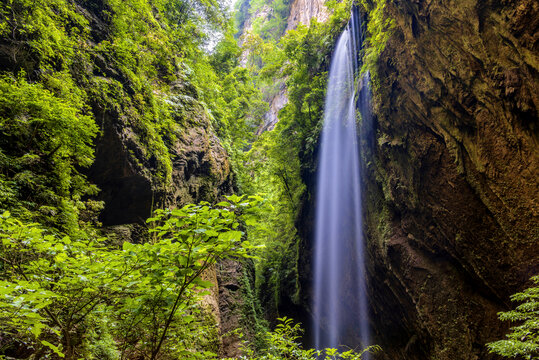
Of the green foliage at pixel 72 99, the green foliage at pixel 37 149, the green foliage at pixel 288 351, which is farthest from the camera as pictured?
the green foliage at pixel 288 351

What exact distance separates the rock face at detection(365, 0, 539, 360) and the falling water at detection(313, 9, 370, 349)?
5.79ft

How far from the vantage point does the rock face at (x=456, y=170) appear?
4.35 m

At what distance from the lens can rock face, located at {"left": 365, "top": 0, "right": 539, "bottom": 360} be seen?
4.35 m

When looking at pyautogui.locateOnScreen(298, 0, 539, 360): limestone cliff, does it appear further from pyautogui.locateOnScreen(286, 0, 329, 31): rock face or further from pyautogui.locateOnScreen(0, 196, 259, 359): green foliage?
pyautogui.locateOnScreen(286, 0, 329, 31): rock face

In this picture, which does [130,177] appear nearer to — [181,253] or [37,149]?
[37,149]

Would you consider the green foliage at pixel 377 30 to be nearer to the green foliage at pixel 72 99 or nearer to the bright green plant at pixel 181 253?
the green foliage at pixel 72 99

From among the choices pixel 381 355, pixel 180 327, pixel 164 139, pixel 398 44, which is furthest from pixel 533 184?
pixel 164 139

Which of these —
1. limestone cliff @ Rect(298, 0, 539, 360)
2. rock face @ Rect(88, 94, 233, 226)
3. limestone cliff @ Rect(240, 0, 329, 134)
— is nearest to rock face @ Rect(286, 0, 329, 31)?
limestone cliff @ Rect(240, 0, 329, 134)

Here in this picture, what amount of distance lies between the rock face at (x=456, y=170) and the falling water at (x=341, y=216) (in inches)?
69.4

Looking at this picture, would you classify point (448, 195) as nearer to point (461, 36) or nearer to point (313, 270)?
point (461, 36)

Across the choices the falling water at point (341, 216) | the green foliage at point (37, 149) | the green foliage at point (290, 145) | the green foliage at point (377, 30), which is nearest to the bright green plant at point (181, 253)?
the green foliage at point (37, 149)

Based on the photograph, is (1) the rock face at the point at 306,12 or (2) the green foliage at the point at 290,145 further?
(1) the rock face at the point at 306,12

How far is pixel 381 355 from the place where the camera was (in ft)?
27.7

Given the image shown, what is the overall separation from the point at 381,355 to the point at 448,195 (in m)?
5.88
